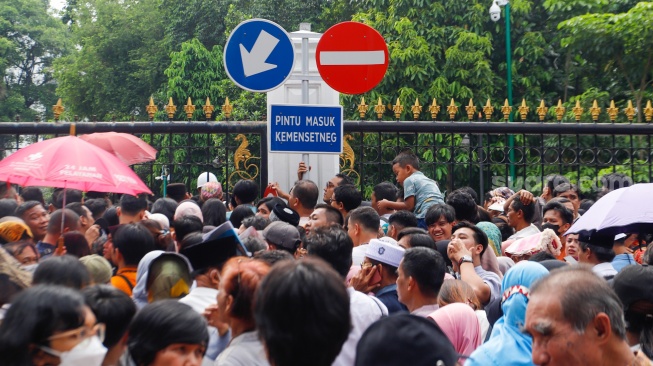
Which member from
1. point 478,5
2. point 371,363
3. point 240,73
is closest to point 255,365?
point 371,363

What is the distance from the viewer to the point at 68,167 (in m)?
6.84

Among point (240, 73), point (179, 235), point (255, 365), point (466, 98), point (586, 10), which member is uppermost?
point (586, 10)

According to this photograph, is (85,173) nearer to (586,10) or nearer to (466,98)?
(466,98)

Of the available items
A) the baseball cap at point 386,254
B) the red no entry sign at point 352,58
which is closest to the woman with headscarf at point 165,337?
the baseball cap at point 386,254

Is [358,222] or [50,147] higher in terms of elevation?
[50,147]

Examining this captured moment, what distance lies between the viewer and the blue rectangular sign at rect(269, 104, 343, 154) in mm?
8164

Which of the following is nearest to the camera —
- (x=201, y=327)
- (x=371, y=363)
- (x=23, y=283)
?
(x=371, y=363)

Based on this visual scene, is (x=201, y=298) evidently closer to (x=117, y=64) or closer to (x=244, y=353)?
(x=244, y=353)

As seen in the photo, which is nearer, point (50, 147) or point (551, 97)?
point (50, 147)

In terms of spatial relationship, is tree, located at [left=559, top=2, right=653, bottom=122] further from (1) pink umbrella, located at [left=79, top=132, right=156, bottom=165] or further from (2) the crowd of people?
(1) pink umbrella, located at [left=79, top=132, right=156, bottom=165]

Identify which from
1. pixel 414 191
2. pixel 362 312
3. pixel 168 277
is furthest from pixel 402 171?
pixel 362 312

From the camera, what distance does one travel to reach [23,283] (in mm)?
4559

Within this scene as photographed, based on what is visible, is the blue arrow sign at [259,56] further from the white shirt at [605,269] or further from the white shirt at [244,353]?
the white shirt at [244,353]

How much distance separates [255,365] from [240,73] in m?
4.70
